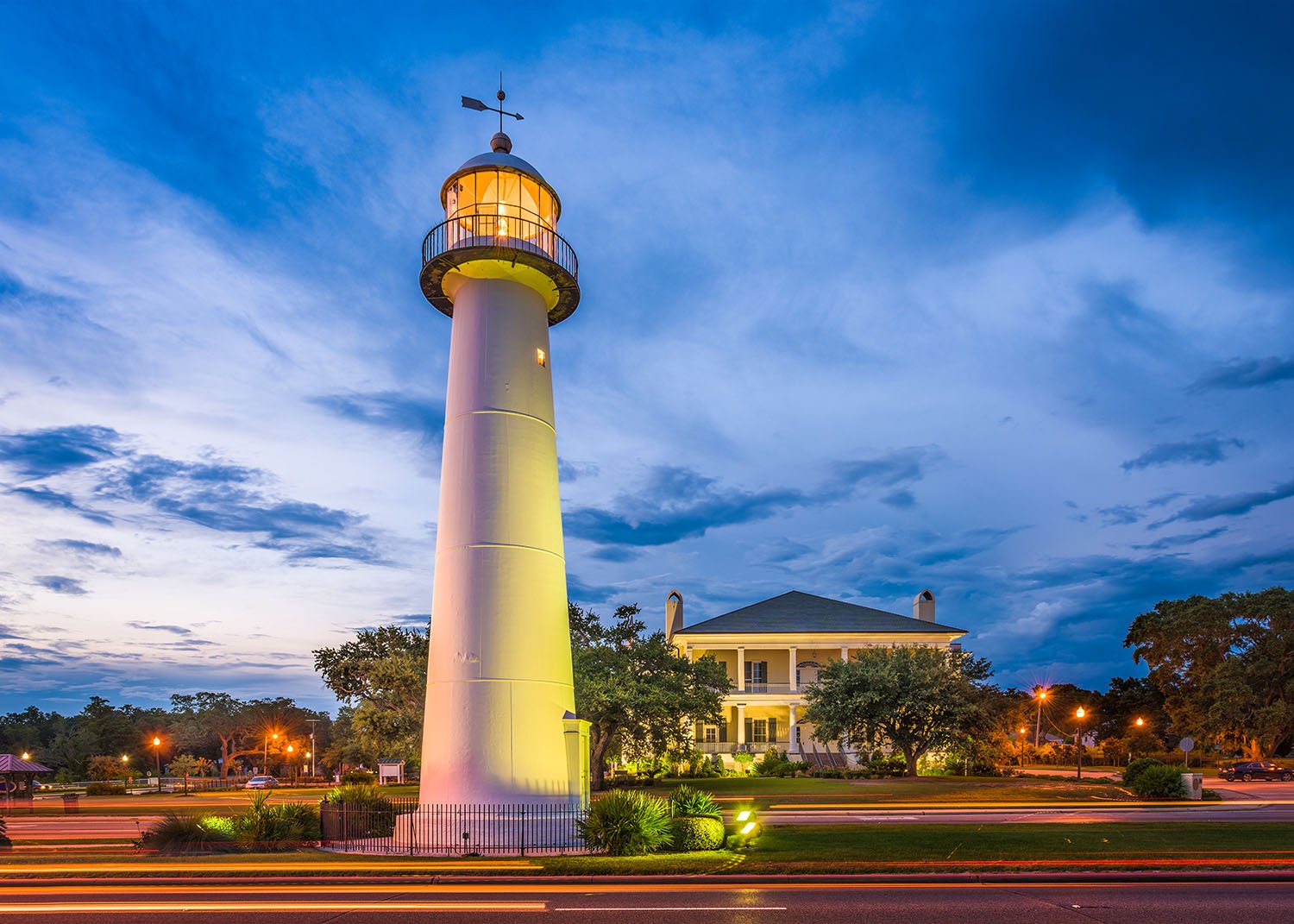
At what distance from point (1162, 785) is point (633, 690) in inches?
692

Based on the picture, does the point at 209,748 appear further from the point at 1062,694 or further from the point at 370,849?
the point at 370,849

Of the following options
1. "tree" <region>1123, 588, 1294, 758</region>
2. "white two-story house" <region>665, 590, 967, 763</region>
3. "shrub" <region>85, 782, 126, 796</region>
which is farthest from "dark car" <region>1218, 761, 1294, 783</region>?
"shrub" <region>85, 782, 126, 796</region>

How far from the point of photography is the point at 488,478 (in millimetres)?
20656

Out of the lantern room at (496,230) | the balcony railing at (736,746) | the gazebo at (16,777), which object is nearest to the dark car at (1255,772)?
the balcony railing at (736,746)

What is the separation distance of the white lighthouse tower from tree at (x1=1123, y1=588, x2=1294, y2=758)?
49073 mm

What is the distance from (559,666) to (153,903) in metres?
9.39

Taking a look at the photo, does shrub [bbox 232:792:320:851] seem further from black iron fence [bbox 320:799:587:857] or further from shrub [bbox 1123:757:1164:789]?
shrub [bbox 1123:757:1164:789]

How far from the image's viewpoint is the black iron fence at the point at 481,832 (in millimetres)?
18359

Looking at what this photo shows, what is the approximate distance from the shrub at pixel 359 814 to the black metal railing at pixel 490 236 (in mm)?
12186

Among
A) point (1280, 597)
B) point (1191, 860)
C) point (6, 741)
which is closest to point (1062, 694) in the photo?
point (1280, 597)

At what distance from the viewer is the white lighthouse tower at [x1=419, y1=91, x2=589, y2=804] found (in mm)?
19625

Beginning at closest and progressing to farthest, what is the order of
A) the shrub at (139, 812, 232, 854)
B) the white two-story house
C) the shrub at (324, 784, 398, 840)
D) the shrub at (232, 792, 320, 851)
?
the shrub at (139, 812, 232, 854), the shrub at (232, 792, 320, 851), the shrub at (324, 784, 398, 840), the white two-story house

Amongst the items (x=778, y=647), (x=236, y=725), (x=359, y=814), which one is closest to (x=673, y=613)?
(x=778, y=647)

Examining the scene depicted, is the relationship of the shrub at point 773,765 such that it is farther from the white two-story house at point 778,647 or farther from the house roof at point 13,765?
the house roof at point 13,765
